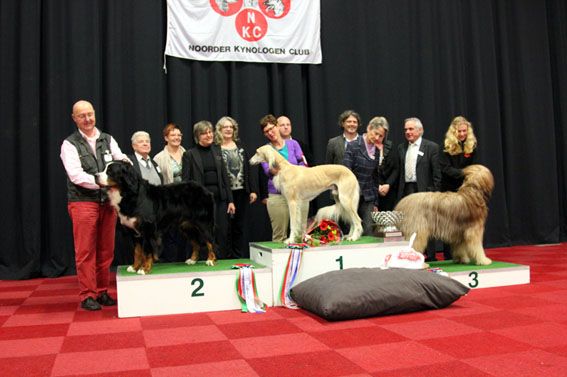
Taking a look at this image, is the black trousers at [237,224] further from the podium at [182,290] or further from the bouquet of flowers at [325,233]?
the podium at [182,290]

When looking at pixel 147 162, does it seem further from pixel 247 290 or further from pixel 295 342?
pixel 295 342

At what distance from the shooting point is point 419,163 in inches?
242

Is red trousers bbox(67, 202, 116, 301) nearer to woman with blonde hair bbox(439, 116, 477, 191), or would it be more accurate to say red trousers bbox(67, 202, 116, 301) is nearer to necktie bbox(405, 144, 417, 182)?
necktie bbox(405, 144, 417, 182)

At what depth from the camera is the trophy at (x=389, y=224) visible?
533cm

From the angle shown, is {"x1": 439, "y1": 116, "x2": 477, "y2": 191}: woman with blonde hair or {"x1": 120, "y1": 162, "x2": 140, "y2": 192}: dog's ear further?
{"x1": 439, "y1": 116, "x2": 477, "y2": 191}: woman with blonde hair

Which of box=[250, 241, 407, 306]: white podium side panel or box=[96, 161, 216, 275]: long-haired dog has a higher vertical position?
box=[96, 161, 216, 275]: long-haired dog

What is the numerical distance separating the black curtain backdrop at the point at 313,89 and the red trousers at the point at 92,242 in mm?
2296

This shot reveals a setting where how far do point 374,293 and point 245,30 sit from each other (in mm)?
4837

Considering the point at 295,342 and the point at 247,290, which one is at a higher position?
the point at 247,290

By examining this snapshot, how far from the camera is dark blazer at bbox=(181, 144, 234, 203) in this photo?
5.62 m

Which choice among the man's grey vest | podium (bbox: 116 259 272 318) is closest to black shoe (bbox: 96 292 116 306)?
podium (bbox: 116 259 272 318)

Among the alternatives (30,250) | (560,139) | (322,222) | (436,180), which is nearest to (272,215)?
(322,222)

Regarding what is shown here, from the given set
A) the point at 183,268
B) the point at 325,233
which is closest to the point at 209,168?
the point at 183,268

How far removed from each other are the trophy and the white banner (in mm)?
3394
